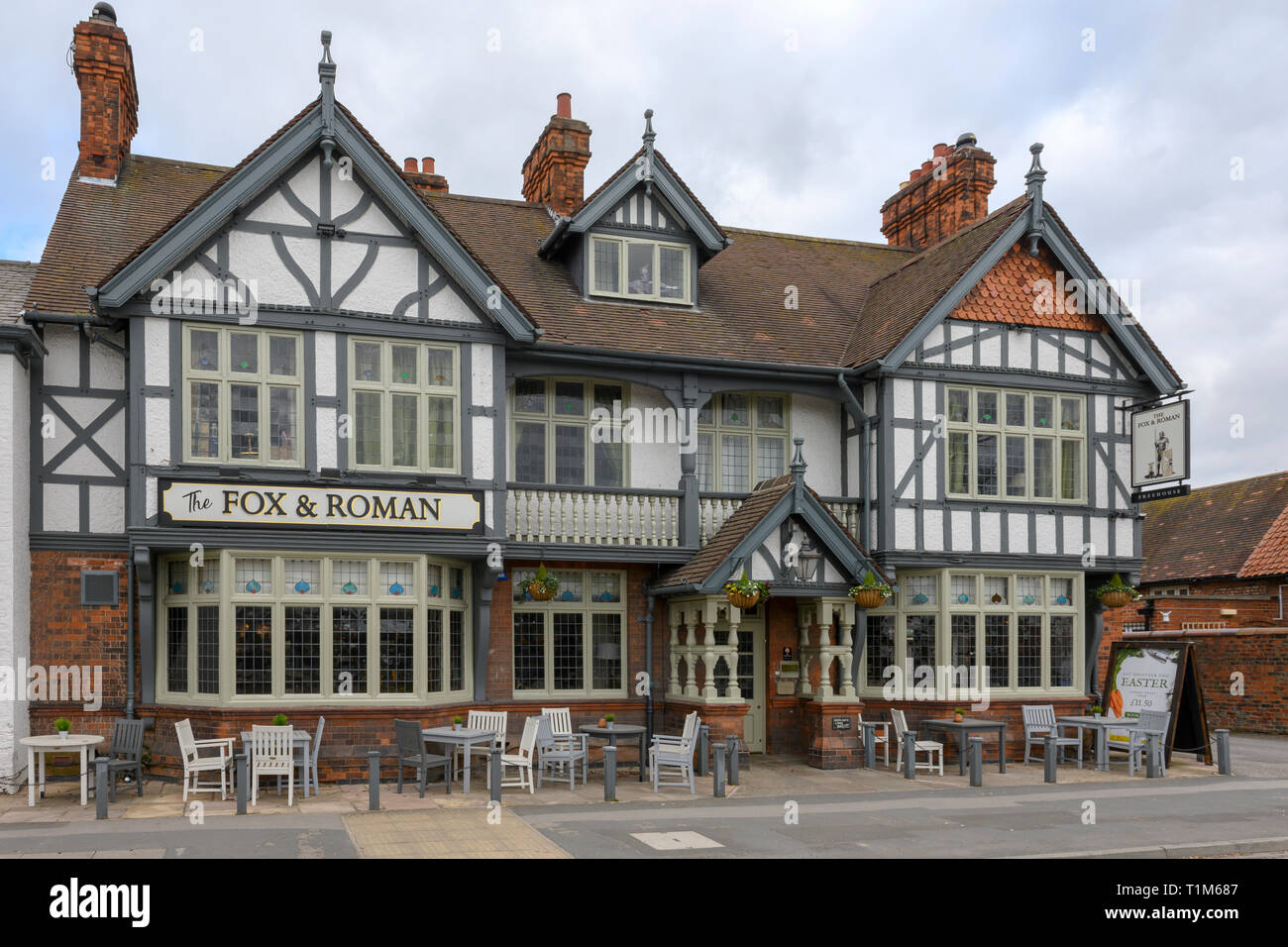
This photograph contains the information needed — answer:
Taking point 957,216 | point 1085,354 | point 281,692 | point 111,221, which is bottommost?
point 281,692

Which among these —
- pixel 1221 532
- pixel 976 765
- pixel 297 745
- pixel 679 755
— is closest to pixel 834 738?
pixel 976 765

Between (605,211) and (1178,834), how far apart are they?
40.7ft

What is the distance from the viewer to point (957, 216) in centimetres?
2412

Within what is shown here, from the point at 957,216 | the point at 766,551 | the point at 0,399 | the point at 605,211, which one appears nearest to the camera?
the point at 0,399

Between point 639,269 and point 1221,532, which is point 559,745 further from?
point 1221,532

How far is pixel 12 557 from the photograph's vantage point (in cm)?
1486

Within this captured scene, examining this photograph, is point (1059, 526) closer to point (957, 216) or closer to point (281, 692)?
point (957, 216)

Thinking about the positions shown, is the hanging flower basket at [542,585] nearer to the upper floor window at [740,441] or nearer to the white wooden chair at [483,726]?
the white wooden chair at [483,726]

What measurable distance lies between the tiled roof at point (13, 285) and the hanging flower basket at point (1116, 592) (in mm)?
17109

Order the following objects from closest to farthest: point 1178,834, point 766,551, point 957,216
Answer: point 1178,834 < point 766,551 < point 957,216

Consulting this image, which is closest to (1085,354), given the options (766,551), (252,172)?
(766,551)

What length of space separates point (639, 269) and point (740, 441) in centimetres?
338

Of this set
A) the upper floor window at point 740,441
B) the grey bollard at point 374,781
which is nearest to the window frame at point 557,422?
the upper floor window at point 740,441

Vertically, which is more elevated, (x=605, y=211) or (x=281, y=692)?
(x=605, y=211)
